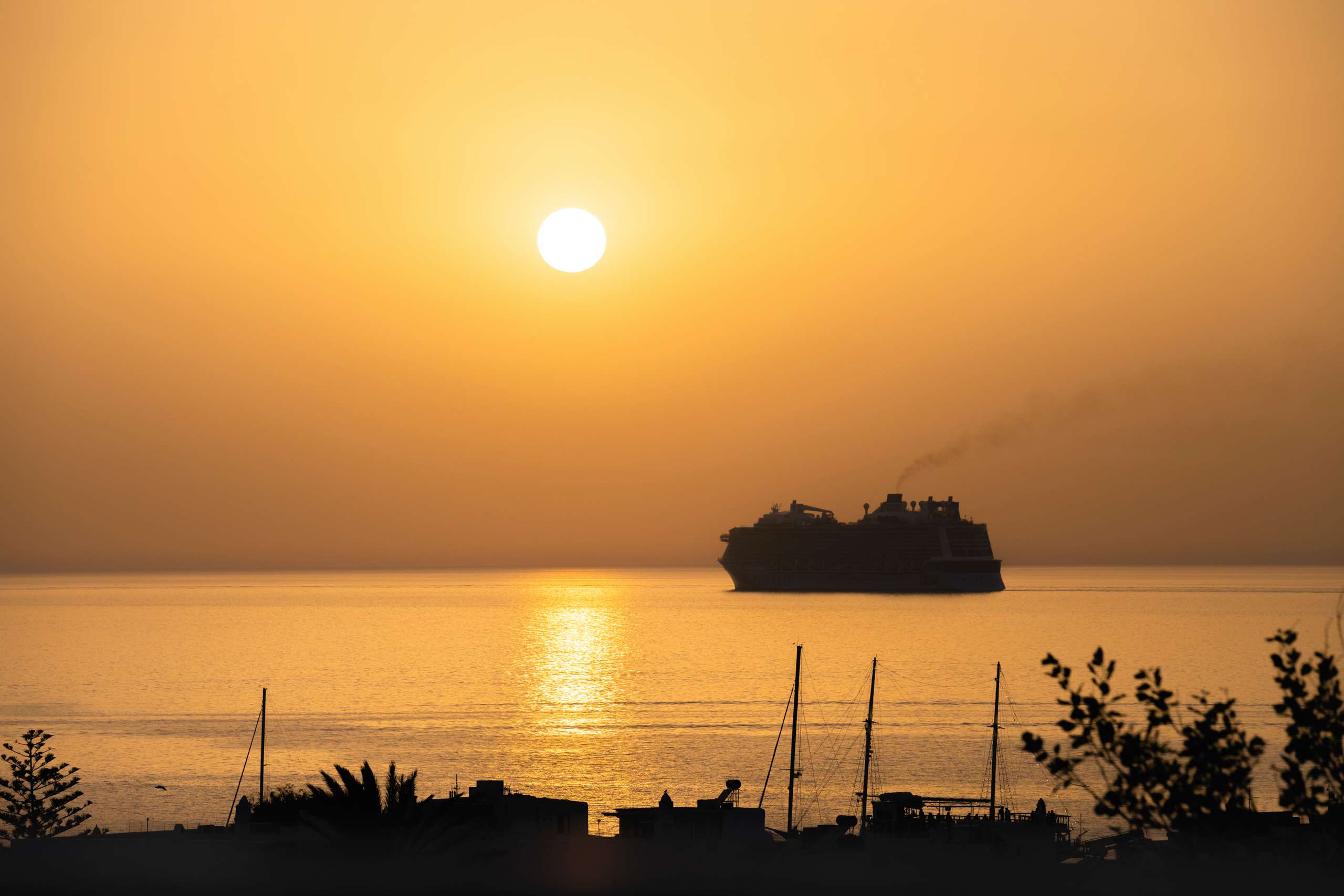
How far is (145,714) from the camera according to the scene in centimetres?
8744

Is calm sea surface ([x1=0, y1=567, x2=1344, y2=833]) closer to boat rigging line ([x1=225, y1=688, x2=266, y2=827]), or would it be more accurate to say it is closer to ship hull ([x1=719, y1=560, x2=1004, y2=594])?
boat rigging line ([x1=225, y1=688, x2=266, y2=827])

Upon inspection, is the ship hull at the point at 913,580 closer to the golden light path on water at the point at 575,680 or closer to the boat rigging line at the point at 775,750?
the golden light path on water at the point at 575,680

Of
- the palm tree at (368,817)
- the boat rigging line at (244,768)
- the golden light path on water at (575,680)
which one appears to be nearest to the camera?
the palm tree at (368,817)

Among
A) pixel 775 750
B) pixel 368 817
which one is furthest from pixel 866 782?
pixel 368 817

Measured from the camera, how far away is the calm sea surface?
6041 centimetres

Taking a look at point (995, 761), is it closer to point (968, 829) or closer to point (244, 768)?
point (968, 829)

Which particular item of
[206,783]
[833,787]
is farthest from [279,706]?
[833,787]

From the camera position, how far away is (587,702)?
308 feet

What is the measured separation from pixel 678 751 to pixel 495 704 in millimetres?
26971

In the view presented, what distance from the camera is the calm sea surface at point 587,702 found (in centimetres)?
6041

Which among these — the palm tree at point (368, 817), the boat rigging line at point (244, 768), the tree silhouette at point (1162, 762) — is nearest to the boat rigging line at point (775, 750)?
the boat rigging line at point (244, 768)

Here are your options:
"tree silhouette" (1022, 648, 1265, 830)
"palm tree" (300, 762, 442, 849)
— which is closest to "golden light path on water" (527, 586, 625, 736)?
"palm tree" (300, 762, 442, 849)

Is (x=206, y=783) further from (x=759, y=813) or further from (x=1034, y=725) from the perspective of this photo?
(x=1034, y=725)

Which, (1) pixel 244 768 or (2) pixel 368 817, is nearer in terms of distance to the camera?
(2) pixel 368 817
